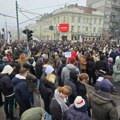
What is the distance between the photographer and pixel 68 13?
2911 inches

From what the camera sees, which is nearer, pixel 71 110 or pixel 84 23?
pixel 71 110

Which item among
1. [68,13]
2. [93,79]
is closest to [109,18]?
[68,13]

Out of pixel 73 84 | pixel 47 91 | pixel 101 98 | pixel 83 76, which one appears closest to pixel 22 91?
pixel 47 91

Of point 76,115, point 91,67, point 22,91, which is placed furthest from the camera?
point 91,67

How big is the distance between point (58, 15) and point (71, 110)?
250 ft

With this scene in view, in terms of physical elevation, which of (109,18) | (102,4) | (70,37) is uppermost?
(102,4)

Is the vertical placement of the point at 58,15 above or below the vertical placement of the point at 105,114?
above

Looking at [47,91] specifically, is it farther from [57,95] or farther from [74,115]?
[74,115]

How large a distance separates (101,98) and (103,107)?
0.56 ft

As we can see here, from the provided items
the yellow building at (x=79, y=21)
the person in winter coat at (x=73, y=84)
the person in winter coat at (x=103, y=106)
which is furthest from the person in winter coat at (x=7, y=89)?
the yellow building at (x=79, y=21)

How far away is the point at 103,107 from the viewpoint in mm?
4223

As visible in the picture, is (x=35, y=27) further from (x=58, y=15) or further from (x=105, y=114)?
(x=105, y=114)

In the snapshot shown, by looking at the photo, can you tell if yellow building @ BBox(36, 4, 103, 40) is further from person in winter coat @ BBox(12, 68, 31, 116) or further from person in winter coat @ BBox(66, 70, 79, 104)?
person in winter coat @ BBox(66, 70, 79, 104)

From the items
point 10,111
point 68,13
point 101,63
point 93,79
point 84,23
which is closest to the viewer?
point 10,111
